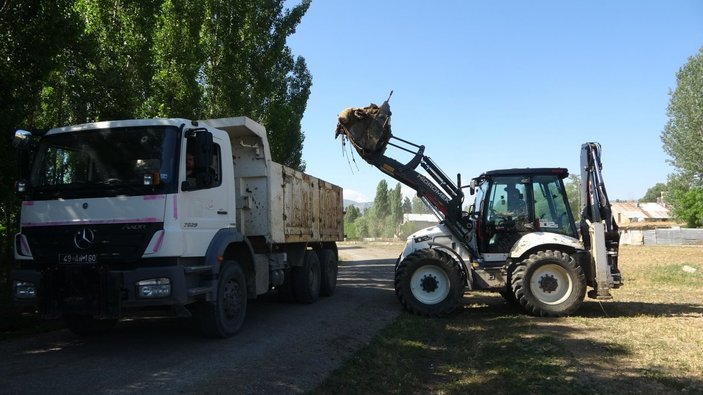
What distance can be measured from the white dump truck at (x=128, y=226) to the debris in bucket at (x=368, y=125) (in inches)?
137

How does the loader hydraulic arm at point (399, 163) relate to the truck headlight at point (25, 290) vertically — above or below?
above

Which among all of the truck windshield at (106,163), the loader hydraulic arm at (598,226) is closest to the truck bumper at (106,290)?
the truck windshield at (106,163)

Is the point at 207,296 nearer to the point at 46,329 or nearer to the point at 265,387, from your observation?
the point at 265,387

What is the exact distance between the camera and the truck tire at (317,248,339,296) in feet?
42.3

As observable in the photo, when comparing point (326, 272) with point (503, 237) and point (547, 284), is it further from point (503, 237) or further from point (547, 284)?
point (547, 284)

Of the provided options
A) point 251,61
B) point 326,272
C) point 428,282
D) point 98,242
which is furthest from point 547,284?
point 251,61

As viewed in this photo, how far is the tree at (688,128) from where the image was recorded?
4656 cm

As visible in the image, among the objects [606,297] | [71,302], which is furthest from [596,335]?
[71,302]

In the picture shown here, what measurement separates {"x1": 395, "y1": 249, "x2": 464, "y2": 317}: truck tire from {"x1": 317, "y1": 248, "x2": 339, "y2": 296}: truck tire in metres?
3.12

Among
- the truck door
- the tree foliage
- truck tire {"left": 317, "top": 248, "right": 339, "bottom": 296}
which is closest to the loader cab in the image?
truck tire {"left": 317, "top": 248, "right": 339, "bottom": 296}

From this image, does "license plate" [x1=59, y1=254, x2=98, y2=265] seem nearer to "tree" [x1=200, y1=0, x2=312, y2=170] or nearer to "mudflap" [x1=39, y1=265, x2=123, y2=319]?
"mudflap" [x1=39, y1=265, x2=123, y2=319]

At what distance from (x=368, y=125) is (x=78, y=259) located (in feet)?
20.1

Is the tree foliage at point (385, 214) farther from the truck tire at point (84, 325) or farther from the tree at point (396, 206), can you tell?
the truck tire at point (84, 325)

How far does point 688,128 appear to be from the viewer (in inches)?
1866
